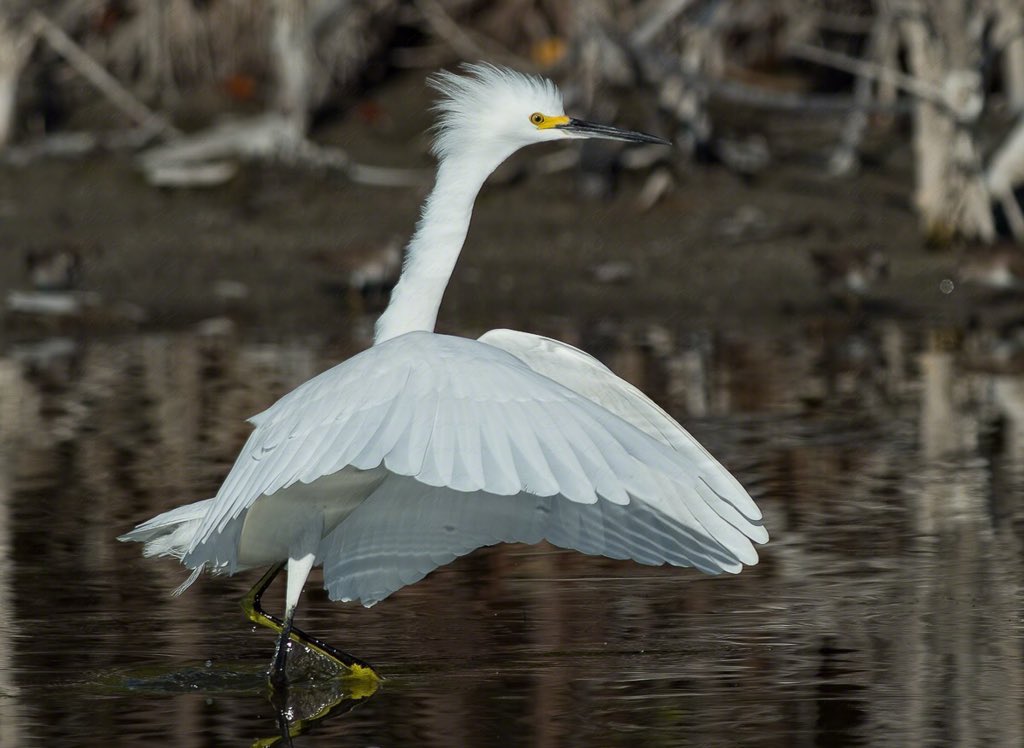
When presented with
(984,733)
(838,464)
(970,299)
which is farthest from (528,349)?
(970,299)

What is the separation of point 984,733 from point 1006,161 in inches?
509

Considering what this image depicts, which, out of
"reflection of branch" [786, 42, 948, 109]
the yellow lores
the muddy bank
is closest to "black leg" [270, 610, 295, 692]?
the yellow lores

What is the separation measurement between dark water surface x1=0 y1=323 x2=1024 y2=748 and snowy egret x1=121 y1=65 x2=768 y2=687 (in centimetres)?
45

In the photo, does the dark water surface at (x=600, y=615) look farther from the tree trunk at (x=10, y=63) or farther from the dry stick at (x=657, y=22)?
the tree trunk at (x=10, y=63)

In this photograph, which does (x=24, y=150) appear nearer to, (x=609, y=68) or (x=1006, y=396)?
(x=609, y=68)

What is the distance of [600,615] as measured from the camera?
313 inches

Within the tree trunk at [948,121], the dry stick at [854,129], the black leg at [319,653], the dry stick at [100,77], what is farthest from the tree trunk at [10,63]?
the black leg at [319,653]

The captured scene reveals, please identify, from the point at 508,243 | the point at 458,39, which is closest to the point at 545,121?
the point at 508,243

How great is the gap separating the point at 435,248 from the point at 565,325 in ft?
31.3

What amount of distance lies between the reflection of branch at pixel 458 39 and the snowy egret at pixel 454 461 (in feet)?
43.8

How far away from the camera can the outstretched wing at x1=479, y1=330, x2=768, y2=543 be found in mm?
6156

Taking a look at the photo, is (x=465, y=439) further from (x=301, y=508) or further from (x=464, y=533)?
(x=301, y=508)

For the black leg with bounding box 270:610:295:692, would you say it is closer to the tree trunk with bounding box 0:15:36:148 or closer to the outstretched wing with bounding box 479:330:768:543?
the outstretched wing with bounding box 479:330:768:543

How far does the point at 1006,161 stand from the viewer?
1836 cm
